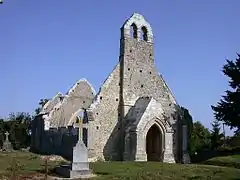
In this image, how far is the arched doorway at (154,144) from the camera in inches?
1167

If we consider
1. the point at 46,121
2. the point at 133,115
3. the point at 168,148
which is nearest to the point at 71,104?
the point at 46,121

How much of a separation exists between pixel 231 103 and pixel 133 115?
451 inches

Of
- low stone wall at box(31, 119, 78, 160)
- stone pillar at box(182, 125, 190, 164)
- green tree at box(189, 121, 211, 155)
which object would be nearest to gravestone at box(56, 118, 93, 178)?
low stone wall at box(31, 119, 78, 160)

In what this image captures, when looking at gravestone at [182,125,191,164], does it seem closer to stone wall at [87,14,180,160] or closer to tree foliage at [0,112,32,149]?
stone wall at [87,14,180,160]

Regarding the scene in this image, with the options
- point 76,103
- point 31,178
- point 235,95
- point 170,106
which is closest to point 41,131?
point 76,103

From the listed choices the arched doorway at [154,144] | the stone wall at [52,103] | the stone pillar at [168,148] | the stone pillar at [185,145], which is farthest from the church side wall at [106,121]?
the stone wall at [52,103]

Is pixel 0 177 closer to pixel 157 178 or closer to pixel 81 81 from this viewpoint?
pixel 157 178

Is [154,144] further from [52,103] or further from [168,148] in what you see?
[52,103]

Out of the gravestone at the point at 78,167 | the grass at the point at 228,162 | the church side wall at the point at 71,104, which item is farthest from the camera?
the church side wall at the point at 71,104

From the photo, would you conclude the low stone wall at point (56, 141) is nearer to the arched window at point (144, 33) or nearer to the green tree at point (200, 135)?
the arched window at point (144, 33)

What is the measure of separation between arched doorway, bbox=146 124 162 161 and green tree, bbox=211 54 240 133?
29.6 ft

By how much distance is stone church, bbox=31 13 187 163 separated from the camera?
1129 inches

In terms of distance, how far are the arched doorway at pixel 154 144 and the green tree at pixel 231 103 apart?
9.03 m

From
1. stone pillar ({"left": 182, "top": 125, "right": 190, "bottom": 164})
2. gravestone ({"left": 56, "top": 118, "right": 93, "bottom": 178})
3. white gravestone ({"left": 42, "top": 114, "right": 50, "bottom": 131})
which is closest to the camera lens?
gravestone ({"left": 56, "top": 118, "right": 93, "bottom": 178})
